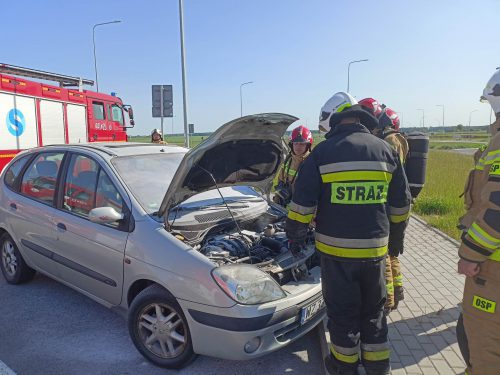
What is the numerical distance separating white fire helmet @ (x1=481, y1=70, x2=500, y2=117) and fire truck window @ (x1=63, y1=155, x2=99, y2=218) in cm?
311

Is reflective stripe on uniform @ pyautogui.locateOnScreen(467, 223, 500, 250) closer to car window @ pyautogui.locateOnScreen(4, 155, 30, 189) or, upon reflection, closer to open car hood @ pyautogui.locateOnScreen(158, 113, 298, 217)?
open car hood @ pyautogui.locateOnScreen(158, 113, 298, 217)

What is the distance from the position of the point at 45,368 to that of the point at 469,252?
3.10 meters

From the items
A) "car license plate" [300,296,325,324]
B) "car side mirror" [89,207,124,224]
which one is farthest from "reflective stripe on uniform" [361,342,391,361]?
"car side mirror" [89,207,124,224]

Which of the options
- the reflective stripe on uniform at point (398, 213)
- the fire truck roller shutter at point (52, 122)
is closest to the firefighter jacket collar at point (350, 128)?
the reflective stripe on uniform at point (398, 213)

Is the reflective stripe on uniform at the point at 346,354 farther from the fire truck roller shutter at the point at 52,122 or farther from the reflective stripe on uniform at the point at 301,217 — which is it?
the fire truck roller shutter at the point at 52,122

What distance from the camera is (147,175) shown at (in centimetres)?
364

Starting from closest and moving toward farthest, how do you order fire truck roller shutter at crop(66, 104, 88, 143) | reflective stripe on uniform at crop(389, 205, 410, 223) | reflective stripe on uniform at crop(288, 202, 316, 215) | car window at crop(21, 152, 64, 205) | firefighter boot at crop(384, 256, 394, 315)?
reflective stripe on uniform at crop(288, 202, 316, 215)
reflective stripe on uniform at crop(389, 205, 410, 223)
firefighter boot at crop(384, 256, 394, 315)
car window at crop(21, 152, 64, 205)
fire truck roller shutter at crop(66, 104, 88, 143)

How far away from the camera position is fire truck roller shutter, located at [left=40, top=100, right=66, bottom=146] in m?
11.4

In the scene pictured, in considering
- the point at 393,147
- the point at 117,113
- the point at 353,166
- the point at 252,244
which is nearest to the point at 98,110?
the point at 117,113

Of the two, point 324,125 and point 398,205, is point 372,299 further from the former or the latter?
point 324,125

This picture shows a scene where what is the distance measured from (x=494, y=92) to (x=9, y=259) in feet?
16.6

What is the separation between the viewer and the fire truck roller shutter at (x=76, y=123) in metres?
12.3

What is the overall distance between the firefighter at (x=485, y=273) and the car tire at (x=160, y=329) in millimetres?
1823

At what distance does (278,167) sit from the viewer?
4.25 m
